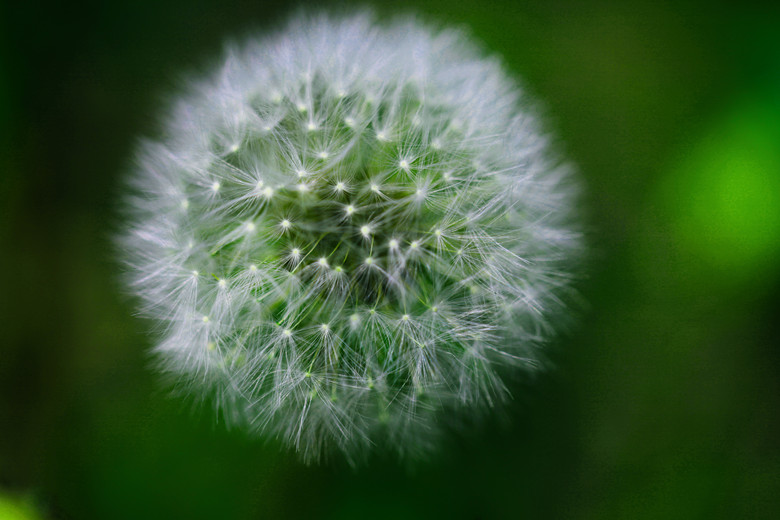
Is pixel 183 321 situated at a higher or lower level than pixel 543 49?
lower

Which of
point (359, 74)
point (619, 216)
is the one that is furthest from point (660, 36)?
point (359, 74)

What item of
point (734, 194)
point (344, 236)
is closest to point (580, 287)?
point (734, 194)

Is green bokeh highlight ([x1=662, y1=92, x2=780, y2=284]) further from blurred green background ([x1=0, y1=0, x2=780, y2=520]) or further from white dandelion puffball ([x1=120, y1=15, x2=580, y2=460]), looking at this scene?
white dandelion puffball ([x1=120, y1=15, x2=580, y2=460])

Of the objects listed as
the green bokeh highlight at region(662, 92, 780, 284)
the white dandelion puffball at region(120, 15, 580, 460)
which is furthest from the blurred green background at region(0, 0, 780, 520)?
the white dandelion puffball at region(120, 15, 580, 460)

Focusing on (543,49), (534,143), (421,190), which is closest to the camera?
(421,190)

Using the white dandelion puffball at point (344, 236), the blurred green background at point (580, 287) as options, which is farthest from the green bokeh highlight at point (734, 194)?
the white dandelion puffball at point (344, 236)

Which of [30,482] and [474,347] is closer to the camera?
[474,347]

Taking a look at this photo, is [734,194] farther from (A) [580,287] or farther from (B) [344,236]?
(B) [344,236]

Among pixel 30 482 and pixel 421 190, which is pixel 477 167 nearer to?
pixel 421 190
